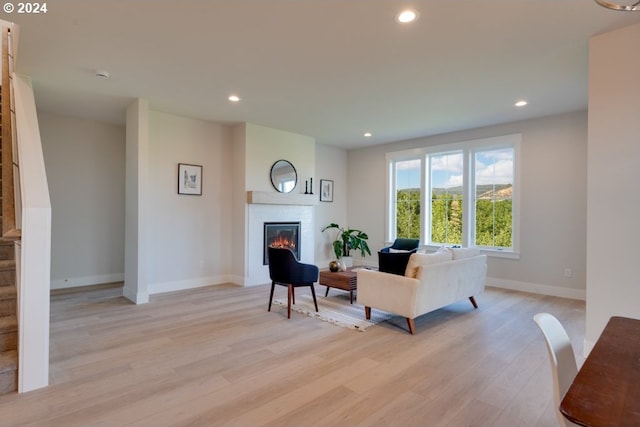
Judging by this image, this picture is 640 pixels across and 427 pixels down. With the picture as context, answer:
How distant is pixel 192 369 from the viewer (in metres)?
2.67

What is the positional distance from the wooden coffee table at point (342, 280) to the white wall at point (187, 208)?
2.10 metres

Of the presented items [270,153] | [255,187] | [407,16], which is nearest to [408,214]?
[270,153]

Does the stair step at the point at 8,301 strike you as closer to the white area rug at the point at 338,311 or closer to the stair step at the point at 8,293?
the stair step at the point at 8,293

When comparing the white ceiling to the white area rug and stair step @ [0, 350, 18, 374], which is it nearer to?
stair step @ [0, 350, 18, 374]

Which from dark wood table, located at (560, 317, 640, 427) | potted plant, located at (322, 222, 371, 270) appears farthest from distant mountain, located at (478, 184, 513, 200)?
dark wood table, located at (560, 317, 640, 427)

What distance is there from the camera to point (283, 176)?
625 centimetres

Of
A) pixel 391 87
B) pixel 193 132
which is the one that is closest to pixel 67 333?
pixel 193 132

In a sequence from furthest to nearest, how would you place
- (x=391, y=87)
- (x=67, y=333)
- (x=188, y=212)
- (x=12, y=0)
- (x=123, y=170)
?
(x=123, y=170), (x=188, y=212), (x=391, y=87), (x=67, y=333), (x=12, y=0)

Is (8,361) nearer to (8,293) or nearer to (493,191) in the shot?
(8,293)

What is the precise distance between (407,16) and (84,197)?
5.57m

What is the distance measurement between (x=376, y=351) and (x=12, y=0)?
393 centimetres

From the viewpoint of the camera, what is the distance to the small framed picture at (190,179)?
17.7 ft

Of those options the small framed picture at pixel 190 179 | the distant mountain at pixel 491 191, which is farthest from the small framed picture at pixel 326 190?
the small framed picture at pixel 190 179

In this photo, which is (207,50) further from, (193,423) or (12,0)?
(193,423)
